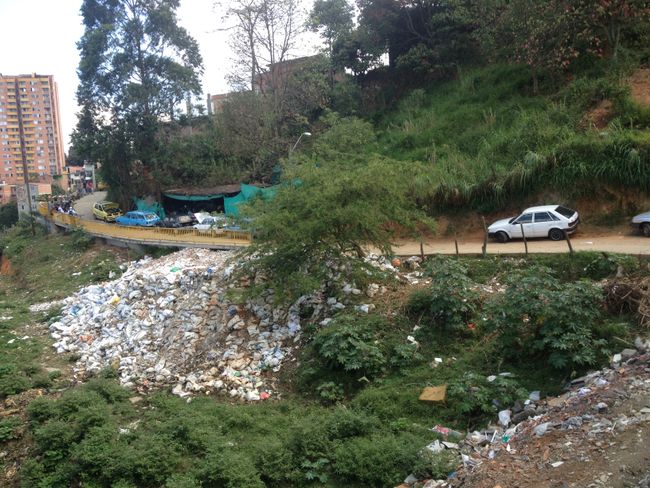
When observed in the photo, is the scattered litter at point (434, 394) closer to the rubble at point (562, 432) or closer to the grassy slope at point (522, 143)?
the rubble at point (562, 432)

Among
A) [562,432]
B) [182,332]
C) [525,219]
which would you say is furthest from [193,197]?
[562,432]

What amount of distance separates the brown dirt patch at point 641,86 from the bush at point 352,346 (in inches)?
563

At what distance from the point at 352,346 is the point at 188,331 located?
5104mm

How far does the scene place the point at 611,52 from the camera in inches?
874

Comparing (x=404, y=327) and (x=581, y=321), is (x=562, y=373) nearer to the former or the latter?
(x=581, y=321)

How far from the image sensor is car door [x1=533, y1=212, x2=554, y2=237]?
16766 mm

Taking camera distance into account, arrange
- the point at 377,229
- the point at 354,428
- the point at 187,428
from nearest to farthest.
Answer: the point at 354,428 → the point at 187,428 → the point at 377,229

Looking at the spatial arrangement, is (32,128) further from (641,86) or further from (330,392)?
(330,392)

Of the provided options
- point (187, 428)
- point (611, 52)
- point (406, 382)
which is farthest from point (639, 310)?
point (611, 52)

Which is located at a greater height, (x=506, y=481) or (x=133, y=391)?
(x=506, y=481)

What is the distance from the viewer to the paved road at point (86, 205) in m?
37.5

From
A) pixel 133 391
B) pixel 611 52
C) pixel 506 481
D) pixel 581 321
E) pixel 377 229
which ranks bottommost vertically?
pixel 133 391

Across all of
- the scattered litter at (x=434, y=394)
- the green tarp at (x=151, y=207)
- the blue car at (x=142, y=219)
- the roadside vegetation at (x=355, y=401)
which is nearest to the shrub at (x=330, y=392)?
the roadside vegetation at (x=355, y=401)

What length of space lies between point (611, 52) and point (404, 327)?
17105mm
